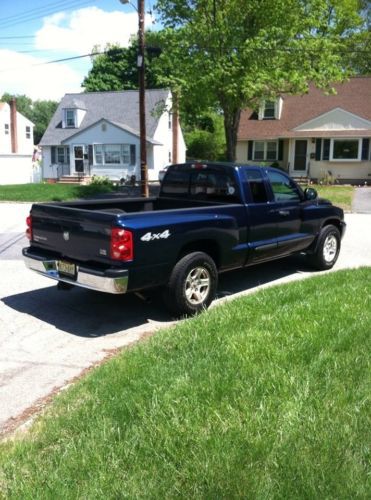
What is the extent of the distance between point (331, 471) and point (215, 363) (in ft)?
5.21

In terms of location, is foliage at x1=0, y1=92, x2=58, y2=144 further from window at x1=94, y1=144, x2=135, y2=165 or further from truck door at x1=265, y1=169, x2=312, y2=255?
truck door at x1=265, y1=169, x2=312, y2=255

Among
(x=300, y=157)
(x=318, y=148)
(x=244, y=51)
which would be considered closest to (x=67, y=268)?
(x=244, y=51)

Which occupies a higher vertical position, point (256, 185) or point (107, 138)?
point (107, 138)

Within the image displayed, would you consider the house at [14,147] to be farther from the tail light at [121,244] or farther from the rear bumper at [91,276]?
the tail light at [121,244]

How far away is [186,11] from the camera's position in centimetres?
2395

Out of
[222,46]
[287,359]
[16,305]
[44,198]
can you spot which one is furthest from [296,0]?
[287,359]

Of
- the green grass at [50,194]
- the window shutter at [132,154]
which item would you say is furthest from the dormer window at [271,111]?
the green grass at [50,194]

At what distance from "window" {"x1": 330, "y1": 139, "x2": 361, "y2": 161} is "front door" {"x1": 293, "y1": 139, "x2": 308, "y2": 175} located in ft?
5.58

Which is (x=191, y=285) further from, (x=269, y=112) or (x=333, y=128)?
(x=269, y=112)

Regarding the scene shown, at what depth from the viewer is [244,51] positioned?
2147 centimetres

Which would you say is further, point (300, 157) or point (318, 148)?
point (300, 157)

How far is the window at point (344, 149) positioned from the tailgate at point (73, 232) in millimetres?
27616

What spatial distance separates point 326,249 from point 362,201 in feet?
44.6

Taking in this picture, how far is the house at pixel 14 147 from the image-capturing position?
44.2m
